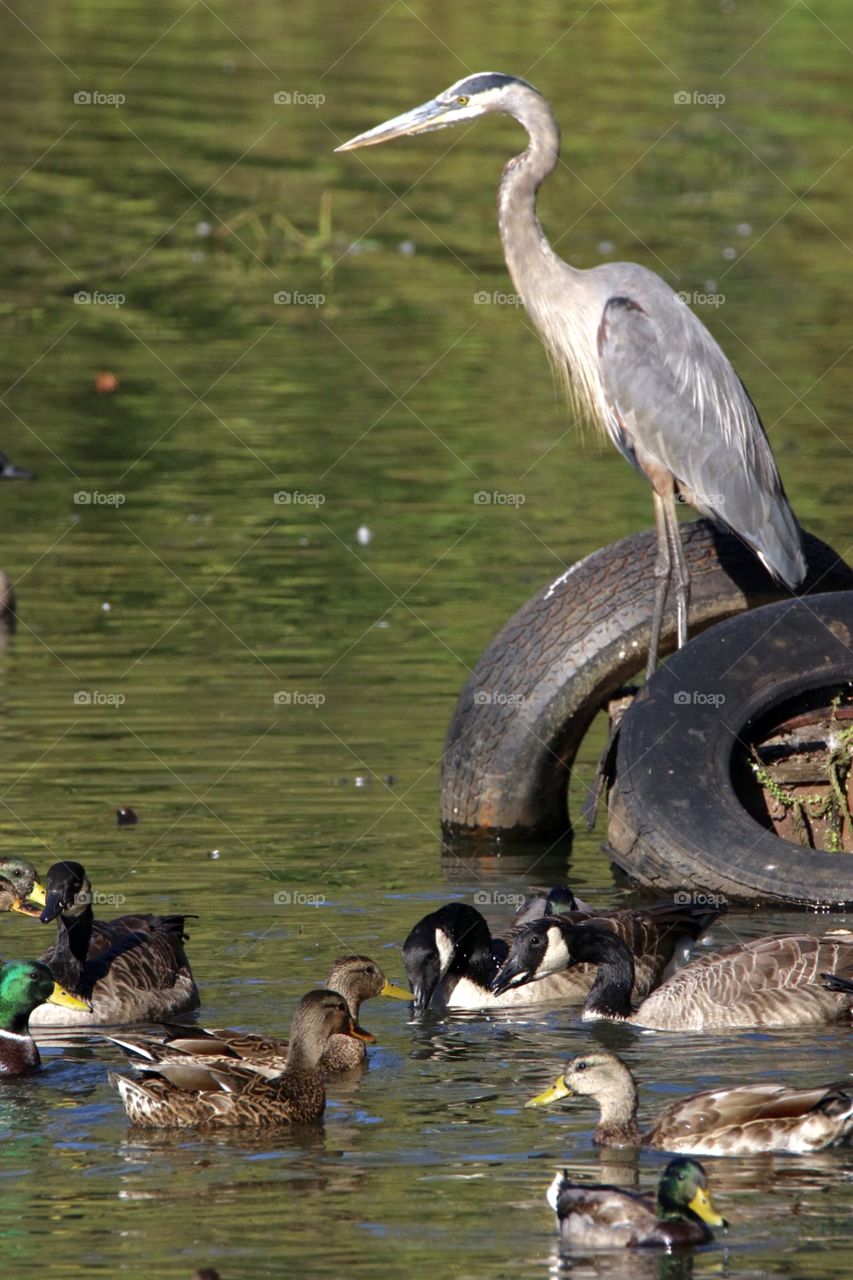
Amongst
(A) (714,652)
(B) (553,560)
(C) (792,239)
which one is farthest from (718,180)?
(A) (714,652)

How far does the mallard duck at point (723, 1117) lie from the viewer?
7.13m

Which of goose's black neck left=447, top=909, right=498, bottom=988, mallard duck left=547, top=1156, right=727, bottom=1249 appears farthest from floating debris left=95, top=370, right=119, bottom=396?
mallard duck left=547, top=1156, right=727, bottom=1249

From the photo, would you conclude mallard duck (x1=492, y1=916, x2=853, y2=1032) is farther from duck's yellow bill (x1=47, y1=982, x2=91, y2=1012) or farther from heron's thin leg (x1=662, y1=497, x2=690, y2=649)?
heron's thin leg (x1=662, y1=497, x2=690, y2=649)

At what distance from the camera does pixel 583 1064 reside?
23.9 ft

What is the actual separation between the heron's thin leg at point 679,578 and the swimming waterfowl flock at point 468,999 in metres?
1.77

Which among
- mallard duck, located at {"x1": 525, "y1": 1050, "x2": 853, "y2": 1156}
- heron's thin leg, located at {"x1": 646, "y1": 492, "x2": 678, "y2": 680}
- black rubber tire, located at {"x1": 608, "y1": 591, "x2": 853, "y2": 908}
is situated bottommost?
mallard duck, located at {"x1": 525, "y1": 1050, "x2": 853, "y2": 1156}

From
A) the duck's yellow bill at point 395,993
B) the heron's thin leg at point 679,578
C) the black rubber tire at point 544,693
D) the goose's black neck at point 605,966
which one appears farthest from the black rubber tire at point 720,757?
the duck's yellow bill at point 395,993

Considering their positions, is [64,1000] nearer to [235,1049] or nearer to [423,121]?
[235,1049]

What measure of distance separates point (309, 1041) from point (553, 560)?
22.4ft

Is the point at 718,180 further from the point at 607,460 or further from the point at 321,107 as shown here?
the point at 607,460

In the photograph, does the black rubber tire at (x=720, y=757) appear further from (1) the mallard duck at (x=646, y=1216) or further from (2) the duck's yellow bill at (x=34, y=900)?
(1) the mallard duck at (x=646, y=1216)

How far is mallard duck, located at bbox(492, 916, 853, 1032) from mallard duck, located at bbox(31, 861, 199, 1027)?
3.65ft

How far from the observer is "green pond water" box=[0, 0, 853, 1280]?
7.04 m

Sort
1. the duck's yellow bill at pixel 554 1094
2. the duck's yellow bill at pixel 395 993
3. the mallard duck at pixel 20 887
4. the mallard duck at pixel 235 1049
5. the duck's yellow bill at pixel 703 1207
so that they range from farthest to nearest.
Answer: the mallard duck at pixel 20 887 < the duck's yellow bill at pixel 395 993 < the mallard duck at pixel 235 1049 < the duck's yellow bill at pixel 554 1094 < the duck's yellow bill at pixel 703 1207
